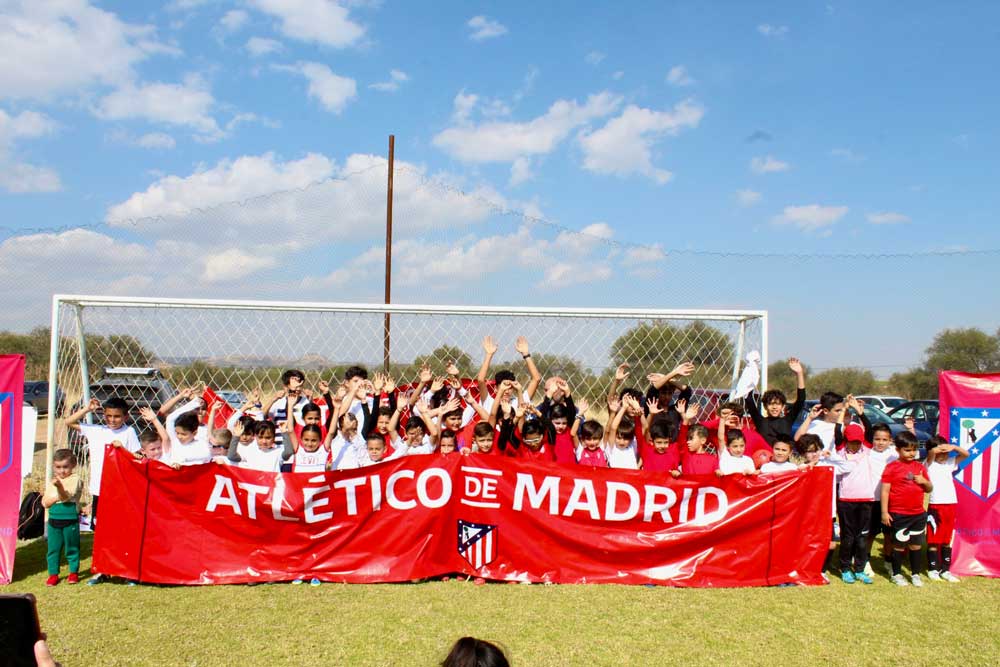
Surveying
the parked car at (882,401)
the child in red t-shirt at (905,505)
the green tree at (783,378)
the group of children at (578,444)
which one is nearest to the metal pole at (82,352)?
the group of children at (578,444)

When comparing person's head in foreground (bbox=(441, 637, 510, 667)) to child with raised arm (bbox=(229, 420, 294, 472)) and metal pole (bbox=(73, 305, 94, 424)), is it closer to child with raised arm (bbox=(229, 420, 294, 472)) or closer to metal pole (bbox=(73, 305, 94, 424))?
child with raised arm (bbox=(229, 420, 294, 472))

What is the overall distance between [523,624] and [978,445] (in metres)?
4.46

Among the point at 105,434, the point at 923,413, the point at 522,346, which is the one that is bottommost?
the point at 923,413

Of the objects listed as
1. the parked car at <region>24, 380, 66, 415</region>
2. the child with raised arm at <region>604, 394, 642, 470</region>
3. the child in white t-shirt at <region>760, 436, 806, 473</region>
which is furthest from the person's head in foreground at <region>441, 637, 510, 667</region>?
the parked car at <region>24, 380, 66, 415</region>

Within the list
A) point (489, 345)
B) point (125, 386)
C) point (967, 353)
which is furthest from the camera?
point (967, 353)

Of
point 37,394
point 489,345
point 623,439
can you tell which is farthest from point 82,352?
point 37,394

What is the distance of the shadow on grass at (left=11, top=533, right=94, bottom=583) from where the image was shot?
5585 millimetres

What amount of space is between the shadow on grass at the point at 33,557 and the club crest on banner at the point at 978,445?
7.64m

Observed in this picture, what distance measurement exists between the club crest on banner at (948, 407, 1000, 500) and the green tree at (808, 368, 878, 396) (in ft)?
42.5

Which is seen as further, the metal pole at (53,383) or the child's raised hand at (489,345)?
the child's raised hand at (489,345)

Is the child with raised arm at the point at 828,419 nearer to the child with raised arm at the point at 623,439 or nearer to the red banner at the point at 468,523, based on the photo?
the red banner at the point at 468,523

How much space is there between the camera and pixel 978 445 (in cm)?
596

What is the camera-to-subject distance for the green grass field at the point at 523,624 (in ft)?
13.1

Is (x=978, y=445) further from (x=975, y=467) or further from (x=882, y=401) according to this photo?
(x=882, y=401)
